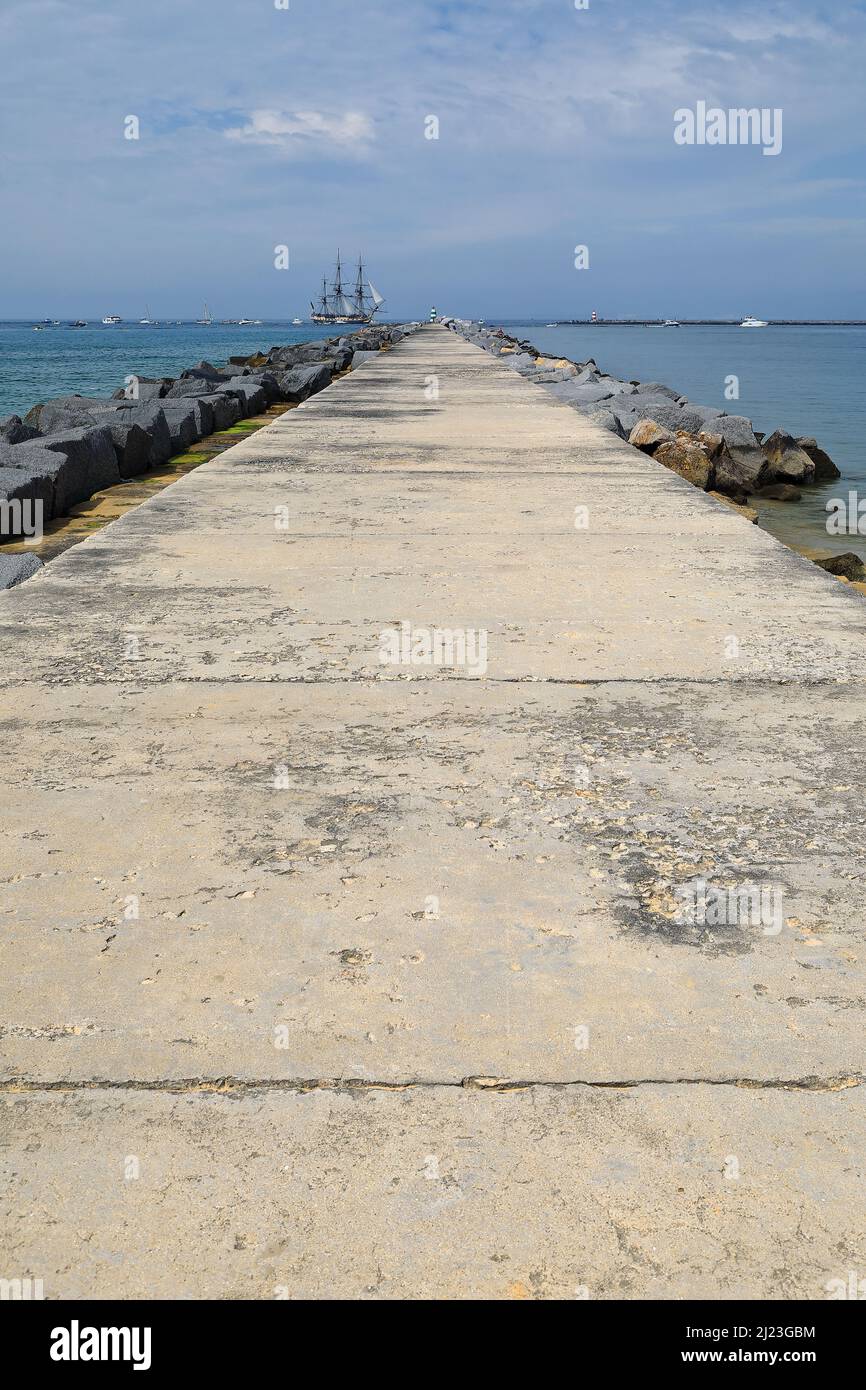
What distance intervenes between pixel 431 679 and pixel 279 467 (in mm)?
3579

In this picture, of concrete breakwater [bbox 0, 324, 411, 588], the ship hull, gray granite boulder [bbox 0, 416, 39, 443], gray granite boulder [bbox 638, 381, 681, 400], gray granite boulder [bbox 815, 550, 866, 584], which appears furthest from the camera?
the ship hull

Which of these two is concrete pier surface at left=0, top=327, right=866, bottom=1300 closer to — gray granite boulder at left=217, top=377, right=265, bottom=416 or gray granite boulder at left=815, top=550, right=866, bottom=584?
gray granite boulder at left=815, top=550, right=866, bottom=584

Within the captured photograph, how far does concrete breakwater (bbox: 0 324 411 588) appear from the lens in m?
6.80

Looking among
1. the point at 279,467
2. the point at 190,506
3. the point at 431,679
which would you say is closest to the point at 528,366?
the point at 279,467

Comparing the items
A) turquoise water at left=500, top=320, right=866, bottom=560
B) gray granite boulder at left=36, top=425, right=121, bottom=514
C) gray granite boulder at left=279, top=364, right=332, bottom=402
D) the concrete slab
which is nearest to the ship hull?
turquoise water at left=500, top=320, right=866, bottom=560

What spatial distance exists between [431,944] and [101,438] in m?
7.61

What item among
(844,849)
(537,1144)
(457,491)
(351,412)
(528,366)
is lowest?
(537,1144)

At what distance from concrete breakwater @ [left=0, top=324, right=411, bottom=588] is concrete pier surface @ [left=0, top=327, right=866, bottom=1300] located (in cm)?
227

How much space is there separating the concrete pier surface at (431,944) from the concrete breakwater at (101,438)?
227cm

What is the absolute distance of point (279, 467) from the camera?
623cm

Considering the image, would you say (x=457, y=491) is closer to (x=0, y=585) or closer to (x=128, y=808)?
(x=0, y=585)

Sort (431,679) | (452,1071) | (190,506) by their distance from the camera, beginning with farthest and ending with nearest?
(190,506), (431,679), (452,1071)
